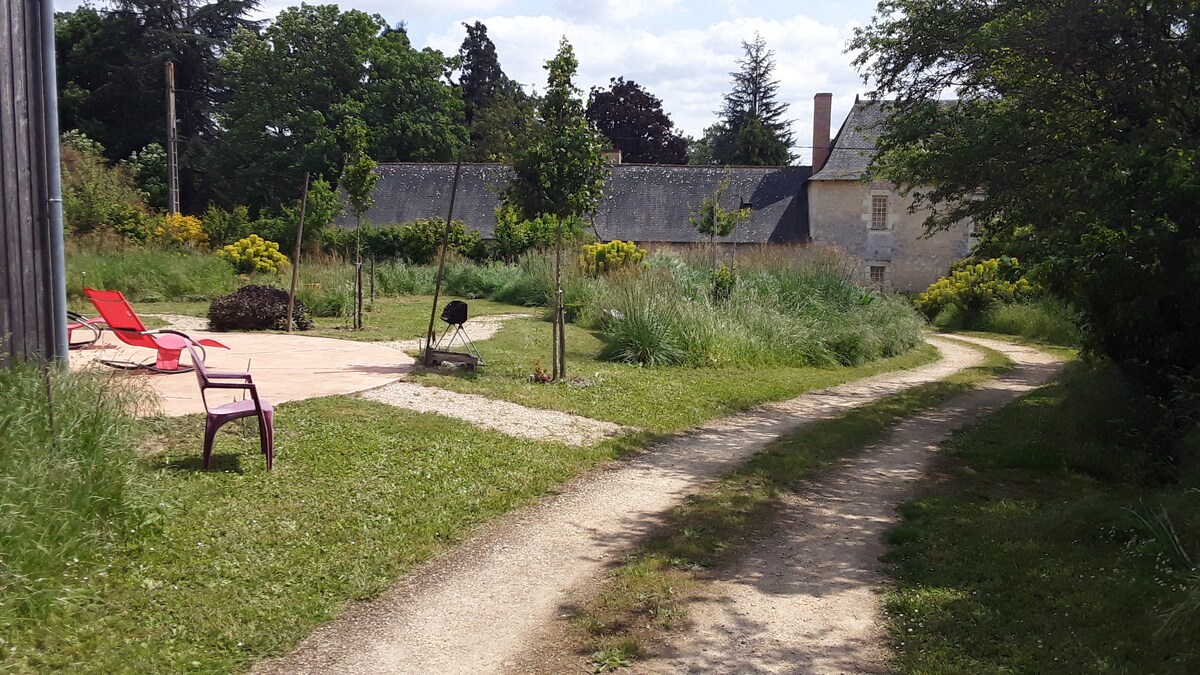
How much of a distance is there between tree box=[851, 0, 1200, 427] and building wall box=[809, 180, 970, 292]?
74.6ft

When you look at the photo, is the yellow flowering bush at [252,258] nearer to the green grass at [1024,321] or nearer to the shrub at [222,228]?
the shrub at [222,228]

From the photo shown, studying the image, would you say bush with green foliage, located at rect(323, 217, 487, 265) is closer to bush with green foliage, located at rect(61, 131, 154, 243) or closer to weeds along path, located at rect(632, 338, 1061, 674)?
bush with green foliage, located at rect(61, 131, 154, 243)

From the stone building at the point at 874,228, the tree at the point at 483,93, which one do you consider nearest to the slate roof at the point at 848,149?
the stone building at the point at 874,228

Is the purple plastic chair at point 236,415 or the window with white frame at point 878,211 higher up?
the window with white frame at point 878,211

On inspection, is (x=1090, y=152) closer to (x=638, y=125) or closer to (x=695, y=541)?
(x=695, y=541)

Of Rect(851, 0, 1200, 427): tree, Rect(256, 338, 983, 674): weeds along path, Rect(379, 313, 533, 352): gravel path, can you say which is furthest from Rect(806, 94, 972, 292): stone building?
Rect(256, 338, 983, 674): weeds along path

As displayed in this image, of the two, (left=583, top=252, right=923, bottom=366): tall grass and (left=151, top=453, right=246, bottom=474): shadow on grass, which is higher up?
(left=583, top=252, right=923, bottom=366): tall grass

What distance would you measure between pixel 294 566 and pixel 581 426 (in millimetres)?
4308

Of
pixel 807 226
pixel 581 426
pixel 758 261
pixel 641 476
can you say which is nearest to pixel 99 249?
pixel 758 261

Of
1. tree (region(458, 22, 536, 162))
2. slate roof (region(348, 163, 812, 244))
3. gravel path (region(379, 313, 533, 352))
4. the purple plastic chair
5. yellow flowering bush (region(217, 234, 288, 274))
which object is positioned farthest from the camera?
tree (region(458, 22, 536, 162))

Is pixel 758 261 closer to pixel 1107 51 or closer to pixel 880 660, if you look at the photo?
pixel 1107 51

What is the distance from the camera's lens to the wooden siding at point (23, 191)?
610 cm

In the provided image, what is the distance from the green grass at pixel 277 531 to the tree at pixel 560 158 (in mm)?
3630

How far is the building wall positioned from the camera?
3400 cm
